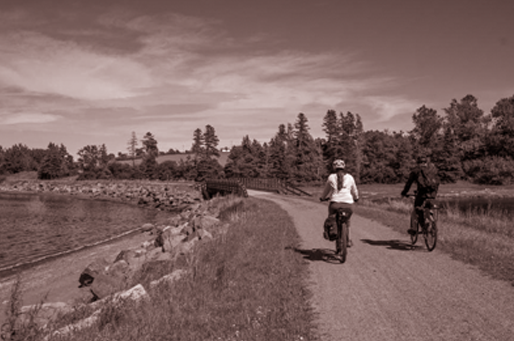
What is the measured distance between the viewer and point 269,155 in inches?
3127

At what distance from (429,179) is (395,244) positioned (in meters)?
2.31

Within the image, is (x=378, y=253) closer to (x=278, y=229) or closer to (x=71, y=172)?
(x=278, y=229)

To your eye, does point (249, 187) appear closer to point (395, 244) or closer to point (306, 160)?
point (306, 160)

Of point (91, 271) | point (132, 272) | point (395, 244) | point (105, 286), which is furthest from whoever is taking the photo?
point (91, 271)

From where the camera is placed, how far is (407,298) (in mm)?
6211

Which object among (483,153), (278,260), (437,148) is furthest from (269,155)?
(278,260)

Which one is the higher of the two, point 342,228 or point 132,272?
point 342,228

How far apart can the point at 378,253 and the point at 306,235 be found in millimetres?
3323

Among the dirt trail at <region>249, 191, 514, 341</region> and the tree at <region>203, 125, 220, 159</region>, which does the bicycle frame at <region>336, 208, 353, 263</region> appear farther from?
the tree at <region>203, 125, 220, 159</region>

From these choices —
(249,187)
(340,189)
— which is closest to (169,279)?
(340,189)

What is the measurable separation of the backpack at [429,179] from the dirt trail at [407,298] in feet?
5.28

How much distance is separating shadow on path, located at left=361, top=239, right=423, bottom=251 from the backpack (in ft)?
5.59

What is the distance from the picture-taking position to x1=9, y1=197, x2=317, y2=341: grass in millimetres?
5348

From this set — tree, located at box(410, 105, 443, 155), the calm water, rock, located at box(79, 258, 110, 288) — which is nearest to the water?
rock, located at box(79, 258, 110, 288)
